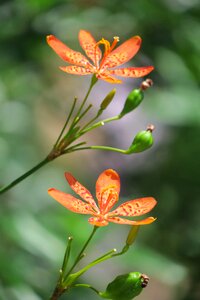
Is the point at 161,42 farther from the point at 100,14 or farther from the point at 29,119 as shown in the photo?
the point at 29,119

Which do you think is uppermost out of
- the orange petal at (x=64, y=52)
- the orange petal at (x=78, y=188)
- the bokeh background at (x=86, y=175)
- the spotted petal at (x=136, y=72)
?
the orange petal at (x=64, y=52)

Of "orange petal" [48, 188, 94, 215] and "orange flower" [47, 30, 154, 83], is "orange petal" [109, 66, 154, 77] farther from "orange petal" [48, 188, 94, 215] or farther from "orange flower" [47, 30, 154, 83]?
"orange petal" [48, 188, 94, 215]

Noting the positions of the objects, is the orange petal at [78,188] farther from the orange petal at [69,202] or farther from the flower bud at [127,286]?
the flower bud at [127,286]

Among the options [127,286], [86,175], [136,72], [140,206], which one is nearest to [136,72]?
[136,72]

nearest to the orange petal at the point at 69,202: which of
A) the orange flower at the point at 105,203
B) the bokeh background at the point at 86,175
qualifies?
the orange flower at the point at 105,203

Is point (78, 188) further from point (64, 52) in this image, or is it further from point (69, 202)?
point (64, 52)

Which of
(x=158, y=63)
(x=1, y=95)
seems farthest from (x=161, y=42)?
(x=1, y=95)

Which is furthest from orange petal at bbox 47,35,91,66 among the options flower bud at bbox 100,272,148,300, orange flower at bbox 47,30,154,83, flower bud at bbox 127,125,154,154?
flower bud at bbox 100,272,148,300
